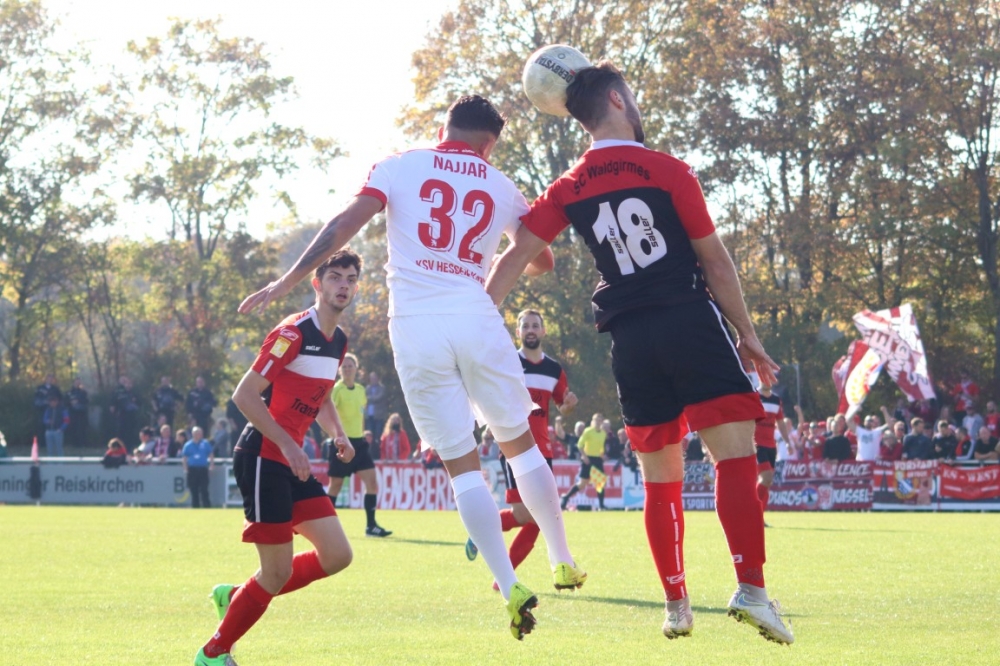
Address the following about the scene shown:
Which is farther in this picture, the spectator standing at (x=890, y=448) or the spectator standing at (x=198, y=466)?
the spectator standing at (x=198, y=466)

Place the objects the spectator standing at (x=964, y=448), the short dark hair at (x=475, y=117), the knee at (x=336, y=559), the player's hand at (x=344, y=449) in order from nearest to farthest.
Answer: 1. the short dark hair at (x=475, y=117)
2. the knee at (x=336, y=559)
3. the player's hand at (x=344, y=449)
4. the spectator standing at (x=964, y=448)

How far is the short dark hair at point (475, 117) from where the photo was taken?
23.7 ft

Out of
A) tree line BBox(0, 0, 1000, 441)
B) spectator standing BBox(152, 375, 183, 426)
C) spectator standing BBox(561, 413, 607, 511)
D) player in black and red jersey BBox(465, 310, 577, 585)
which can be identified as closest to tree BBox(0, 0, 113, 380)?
tree line BBox(0, 0, 1000, 441)

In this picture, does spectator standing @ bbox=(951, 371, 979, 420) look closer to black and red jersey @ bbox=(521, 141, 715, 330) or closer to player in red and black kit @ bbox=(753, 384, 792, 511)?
player in red and black kit @ bbox=(753, 384, 792, 511)

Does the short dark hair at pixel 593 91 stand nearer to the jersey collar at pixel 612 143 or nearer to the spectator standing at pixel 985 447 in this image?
the jersey collar at pixel 612 143

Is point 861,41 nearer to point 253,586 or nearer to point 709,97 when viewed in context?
point 709,97

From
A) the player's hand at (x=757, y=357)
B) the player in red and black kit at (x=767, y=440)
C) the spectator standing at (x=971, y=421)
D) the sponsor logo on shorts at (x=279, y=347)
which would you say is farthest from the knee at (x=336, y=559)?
the spectator standing at (x=971, y=421)

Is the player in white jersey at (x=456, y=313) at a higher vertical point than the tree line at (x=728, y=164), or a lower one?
lower

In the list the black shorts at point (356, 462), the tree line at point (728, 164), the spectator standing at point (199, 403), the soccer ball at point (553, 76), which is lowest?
the black shorts at point (356, 462)

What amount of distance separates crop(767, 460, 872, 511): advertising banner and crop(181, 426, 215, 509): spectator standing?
12245 mm

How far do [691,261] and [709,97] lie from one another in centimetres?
3460

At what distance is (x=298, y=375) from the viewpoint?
8.18 metres

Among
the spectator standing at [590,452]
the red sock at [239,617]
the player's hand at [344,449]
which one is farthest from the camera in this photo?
the spectator standing at [590,452]

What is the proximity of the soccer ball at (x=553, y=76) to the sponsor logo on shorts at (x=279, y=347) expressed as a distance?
2.00m
